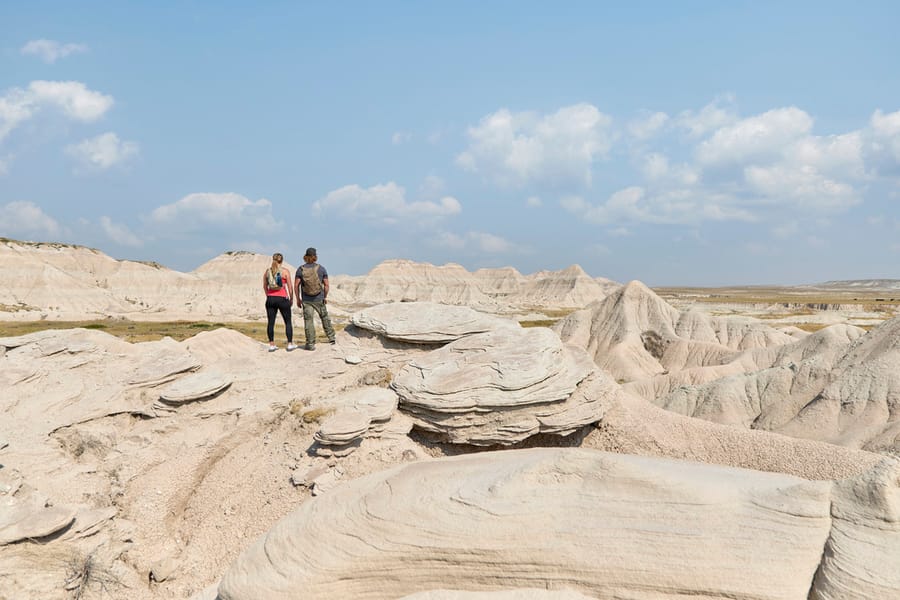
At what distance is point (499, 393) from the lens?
26.2ft

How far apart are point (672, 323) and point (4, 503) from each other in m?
36.8

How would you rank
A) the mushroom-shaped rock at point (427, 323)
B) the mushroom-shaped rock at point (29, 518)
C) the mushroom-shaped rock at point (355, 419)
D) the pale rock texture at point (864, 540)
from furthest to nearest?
the mushroom-shaped rock at point (427, 323) < the mushroom-shaped rock at point (355, 419) < the mushroom-shaped rock at point (29, 518) < the pale rock texture at point (864, 540)

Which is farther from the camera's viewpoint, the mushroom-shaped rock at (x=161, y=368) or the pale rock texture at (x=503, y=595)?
the mushroom-shaped rock at (x=161, y=368)

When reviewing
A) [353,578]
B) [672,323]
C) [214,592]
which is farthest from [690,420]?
[672,323]

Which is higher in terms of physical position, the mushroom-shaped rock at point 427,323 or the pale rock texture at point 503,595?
the mushroom-shaped rock at point 427,323

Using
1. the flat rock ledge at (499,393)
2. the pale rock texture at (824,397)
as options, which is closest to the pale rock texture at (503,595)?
the flat rock ledge at (499,393)

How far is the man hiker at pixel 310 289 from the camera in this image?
9.95m

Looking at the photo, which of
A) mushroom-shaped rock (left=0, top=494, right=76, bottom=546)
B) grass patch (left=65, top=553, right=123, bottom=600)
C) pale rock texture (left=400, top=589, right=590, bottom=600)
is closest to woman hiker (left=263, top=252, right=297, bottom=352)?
mushroom-shaped rock (left=0, top=494, right=76, bottom=546)

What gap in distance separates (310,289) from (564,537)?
715 cm

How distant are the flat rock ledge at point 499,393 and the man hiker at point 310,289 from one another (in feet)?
8.46

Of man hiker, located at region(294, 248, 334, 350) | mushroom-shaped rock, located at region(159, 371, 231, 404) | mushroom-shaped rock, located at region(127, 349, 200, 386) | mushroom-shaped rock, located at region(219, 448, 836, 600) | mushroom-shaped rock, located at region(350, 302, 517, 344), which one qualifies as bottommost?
mushroom-shaped rock, located at region(219, 448, 836, 600)

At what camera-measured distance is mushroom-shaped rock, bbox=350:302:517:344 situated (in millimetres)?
9633

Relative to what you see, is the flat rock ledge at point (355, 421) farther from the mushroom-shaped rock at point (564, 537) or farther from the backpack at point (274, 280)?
the backpack at point (274, 280)

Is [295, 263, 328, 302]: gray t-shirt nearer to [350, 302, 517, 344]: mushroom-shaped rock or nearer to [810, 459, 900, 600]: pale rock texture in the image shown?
[350, 302, 517, 344]: mushroom-shaped rock
